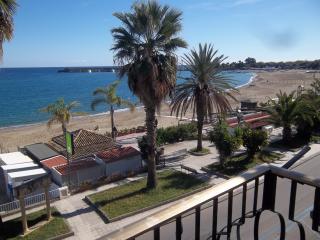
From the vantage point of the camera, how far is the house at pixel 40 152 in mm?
24136

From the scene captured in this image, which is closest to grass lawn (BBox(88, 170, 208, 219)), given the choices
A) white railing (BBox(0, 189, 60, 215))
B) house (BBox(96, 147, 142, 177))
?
white railing (BBox(0, 189, 60, 215))

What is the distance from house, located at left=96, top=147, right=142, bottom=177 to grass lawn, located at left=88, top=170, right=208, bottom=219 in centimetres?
250

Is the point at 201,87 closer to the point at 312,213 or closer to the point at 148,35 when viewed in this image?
Answer: the point at 148,35

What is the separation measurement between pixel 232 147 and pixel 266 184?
19.1 m

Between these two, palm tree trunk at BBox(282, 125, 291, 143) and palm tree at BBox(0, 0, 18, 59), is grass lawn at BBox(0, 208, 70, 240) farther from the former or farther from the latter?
palm tree trunk at BBox(282, 125, 291, 143)

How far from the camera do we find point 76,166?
21328mm

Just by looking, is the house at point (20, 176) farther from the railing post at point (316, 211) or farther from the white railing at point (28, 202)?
the railing post at point (316, 211)

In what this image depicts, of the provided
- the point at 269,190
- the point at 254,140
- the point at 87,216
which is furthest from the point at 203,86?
the point at 269,190

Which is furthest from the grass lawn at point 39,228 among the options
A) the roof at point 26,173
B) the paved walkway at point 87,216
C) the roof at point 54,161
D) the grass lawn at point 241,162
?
the grass lawn at point 241,162

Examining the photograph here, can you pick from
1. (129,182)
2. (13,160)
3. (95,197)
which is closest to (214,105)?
(129,182)

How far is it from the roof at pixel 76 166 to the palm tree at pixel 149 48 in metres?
6.22

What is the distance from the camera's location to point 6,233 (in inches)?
582

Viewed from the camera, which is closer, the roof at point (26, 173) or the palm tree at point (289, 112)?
the roof at point (26, 173)

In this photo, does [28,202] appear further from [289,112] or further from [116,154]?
[289,112]
